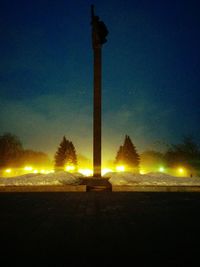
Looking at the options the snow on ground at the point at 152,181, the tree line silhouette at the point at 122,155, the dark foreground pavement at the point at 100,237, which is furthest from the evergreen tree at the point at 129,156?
the dark foreground pavement at the point at 100,237

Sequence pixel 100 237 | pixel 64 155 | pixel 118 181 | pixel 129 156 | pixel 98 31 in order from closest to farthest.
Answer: pixel 100 237 < pixel 118 181 < pixel 98 31 < pixel 129 156 < pixel 64 155

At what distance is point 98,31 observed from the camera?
5.80 m

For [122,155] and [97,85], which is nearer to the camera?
[97,85]

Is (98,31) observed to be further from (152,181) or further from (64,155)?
(64,155)

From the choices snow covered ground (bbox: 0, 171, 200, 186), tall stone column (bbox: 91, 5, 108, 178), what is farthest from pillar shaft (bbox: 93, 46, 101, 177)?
snow covered ground (bbox: 0, 171, 200, 186)

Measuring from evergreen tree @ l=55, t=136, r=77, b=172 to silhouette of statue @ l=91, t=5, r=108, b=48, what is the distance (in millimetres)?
40232

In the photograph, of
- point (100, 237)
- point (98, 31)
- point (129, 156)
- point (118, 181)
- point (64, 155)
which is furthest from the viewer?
point (64, 155)

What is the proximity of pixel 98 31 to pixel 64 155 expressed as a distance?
40933 mm

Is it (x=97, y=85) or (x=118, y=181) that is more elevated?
(x=97, y=85)

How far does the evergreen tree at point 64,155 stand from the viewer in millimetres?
45125

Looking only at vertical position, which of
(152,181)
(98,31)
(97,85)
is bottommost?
(152,181)

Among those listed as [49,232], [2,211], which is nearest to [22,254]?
[49,232]

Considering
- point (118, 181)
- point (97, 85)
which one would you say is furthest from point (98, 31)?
point (118, 181)

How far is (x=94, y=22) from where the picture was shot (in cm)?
587
